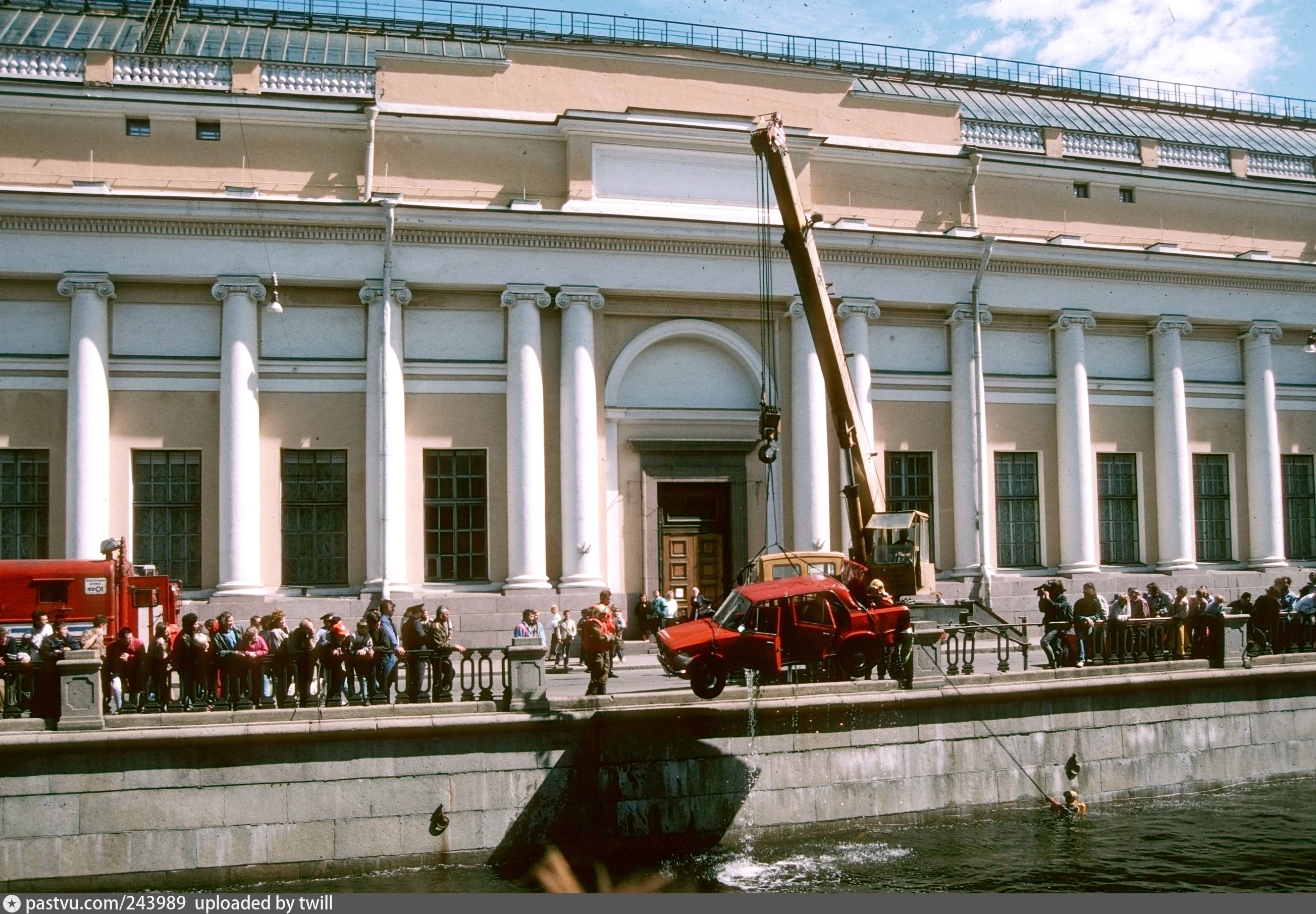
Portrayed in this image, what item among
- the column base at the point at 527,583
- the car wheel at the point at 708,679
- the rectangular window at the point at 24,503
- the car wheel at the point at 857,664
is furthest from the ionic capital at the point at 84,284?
the car wheel at the point at 857,664

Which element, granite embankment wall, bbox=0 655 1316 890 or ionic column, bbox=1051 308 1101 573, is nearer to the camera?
granite embankment wall, bbox=0 655 1316 890

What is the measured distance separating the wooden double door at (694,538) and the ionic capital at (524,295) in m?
4.71

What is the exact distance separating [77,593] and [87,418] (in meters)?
5.19

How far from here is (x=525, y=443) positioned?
25.6 m

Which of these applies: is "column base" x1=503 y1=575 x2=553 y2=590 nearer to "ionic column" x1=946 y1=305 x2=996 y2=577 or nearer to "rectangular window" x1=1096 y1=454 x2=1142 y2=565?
"ionic column" x1=946 y1=305 x2=996 y2=577

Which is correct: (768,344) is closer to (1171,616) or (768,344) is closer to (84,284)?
(1171,616)

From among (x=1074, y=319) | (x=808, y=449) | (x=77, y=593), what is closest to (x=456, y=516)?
Result: (x=808, y=449)

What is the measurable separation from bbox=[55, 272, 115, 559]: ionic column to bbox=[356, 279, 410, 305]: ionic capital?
4656mm

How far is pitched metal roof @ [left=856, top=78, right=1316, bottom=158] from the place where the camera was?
111 ft

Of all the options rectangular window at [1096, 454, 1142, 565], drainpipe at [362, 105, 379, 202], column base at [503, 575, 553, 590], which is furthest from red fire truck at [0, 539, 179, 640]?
rectangular window at [1096, 454, 1142, 565]

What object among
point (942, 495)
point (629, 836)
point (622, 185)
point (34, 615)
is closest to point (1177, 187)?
point (942, 495)

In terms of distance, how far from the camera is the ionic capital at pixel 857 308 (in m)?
27.7

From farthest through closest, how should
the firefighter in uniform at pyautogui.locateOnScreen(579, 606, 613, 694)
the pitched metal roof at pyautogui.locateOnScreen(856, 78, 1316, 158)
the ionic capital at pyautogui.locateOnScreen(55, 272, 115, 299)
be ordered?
the pitched metal roof at pyautogui.locateOnScreen(856, 78, 1316, 158)
the ionic capital at pyautogui.locateOnScreen(55, 272, 115, 299)
the firefighter in uniform at pyautogui.locateOnScreen(579, 606, 613, 694)
